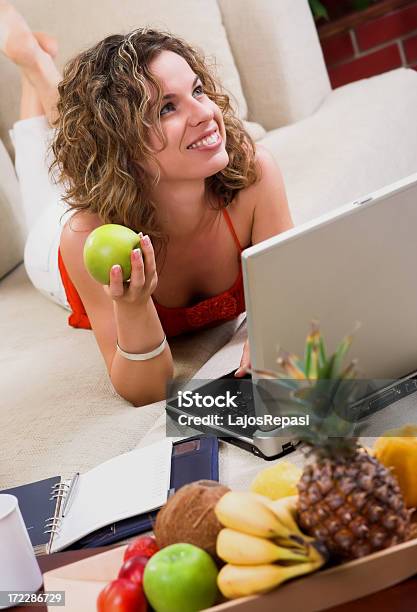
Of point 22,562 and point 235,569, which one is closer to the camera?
point 235,569

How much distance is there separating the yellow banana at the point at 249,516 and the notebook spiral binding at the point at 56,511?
38cm

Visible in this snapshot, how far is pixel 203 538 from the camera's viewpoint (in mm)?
819

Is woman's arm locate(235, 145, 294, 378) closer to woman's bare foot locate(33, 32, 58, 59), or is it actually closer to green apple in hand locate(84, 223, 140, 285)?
green apple in hand locate(84, 223, 140, 285)

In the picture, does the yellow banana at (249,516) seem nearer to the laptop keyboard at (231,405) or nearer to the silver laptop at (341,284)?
the silver laptop at (341,284)

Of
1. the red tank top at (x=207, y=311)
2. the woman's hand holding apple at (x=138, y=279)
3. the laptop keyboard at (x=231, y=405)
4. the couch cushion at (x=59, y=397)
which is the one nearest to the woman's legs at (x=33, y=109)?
the couch cushion at (x=59, y=397)

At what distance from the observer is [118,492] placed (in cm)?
114

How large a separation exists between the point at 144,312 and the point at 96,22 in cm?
134

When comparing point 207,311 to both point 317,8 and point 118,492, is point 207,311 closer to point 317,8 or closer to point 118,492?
point 118,492

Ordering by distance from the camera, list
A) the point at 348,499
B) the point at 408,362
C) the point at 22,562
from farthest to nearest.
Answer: the point at 408,362, the point at 22,562, the point at 348,499

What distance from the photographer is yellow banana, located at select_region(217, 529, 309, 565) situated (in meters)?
0.74

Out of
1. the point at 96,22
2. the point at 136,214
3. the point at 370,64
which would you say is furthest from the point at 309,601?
the point at 370,64

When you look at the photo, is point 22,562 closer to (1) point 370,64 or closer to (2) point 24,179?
(2) point 24,179

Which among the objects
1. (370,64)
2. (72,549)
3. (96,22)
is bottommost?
(370,64)

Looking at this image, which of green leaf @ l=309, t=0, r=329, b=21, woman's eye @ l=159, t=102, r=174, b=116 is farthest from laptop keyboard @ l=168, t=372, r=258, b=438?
green leaf @ l=309, t=0, r=329, b=21
